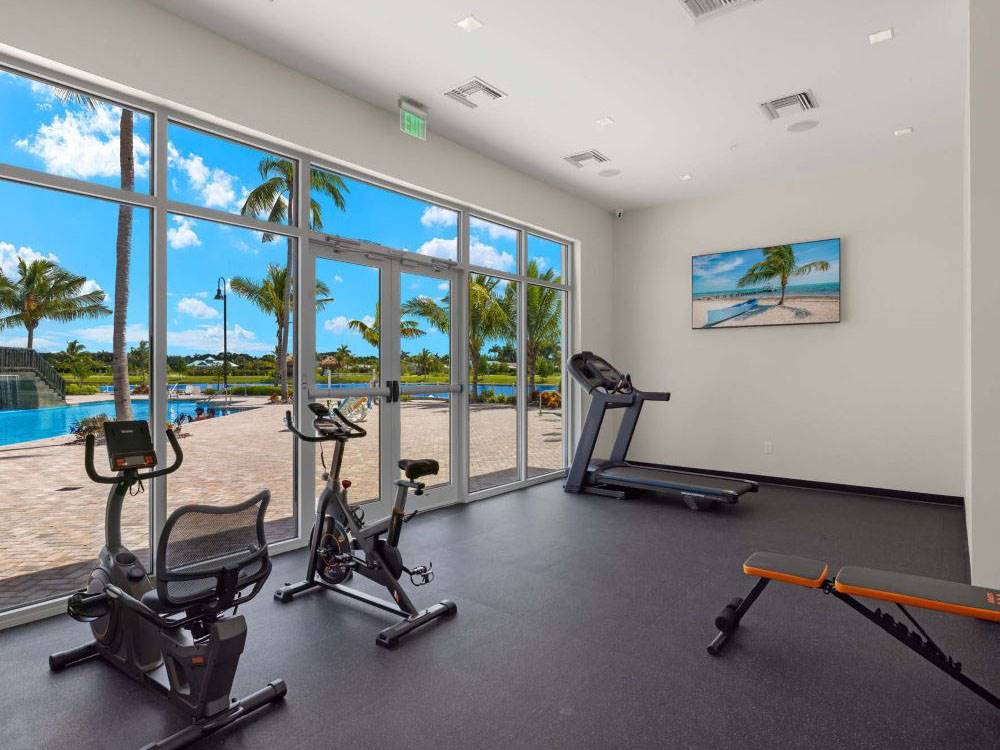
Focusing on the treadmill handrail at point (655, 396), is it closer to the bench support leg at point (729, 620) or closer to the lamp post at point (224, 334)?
the bench support leg at point (729, 620)

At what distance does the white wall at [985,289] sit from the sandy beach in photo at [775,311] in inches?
131

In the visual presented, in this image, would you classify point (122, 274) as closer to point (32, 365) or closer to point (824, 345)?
point (32, 365)

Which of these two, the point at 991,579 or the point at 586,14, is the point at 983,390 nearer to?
the point at 991,579

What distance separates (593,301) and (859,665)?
5.25 m

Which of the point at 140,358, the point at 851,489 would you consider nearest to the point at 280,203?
the point at 140,358

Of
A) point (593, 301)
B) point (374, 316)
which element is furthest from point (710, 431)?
point (374, 316)

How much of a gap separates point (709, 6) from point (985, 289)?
217cm

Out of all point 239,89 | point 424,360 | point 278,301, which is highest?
point 239,89

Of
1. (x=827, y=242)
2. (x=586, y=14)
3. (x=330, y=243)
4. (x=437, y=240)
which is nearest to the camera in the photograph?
(x=586, y=14)

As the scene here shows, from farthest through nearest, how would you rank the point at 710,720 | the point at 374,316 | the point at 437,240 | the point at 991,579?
the point at 437,240, the point at 374,316, the point at 991,579, the point at 710,720

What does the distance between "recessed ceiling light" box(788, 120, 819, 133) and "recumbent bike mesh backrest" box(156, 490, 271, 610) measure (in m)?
5.18

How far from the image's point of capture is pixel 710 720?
218cm

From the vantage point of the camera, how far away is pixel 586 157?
5.84 m

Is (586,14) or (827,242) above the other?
(586,14)
